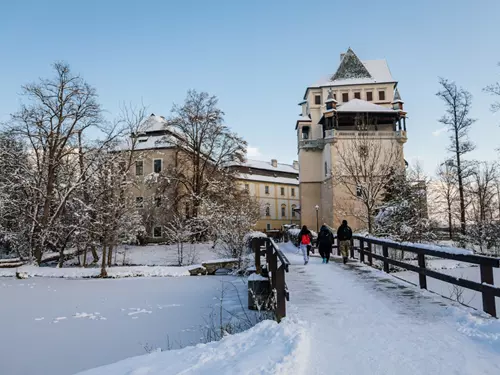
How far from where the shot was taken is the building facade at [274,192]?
62.9m

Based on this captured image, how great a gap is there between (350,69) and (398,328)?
154ft

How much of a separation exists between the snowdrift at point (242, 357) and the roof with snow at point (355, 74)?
44.3 m

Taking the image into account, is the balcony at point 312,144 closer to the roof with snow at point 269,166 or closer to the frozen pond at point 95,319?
the roof with snow at point 269,166

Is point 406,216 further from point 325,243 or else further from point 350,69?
point 350,69

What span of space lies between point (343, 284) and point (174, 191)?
86.5 feet

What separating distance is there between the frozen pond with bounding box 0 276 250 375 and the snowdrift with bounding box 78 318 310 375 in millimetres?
3020

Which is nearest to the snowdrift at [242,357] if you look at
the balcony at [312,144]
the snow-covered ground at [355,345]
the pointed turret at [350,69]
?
the snow-covered ground at [355,345]

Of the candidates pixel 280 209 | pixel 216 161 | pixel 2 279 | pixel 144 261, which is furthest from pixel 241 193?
pixel 280 209

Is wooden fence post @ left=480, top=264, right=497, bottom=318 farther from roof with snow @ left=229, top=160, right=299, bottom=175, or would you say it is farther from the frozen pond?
roof with snow @ left=229, top=160, right=299, bottom=175

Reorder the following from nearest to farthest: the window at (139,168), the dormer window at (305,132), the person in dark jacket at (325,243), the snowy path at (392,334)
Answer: the snowy path at (392,334) → the person in dark jacket at (325,243) → the window at (139,168) → the dormer window at (305,132)

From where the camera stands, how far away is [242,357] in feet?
13.7

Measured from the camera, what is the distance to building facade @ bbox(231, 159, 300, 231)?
6291 cm

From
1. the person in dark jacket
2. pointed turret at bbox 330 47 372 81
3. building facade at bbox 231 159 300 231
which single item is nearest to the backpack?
the person in dark jacket

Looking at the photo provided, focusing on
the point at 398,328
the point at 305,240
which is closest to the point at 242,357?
the point at 398,328
